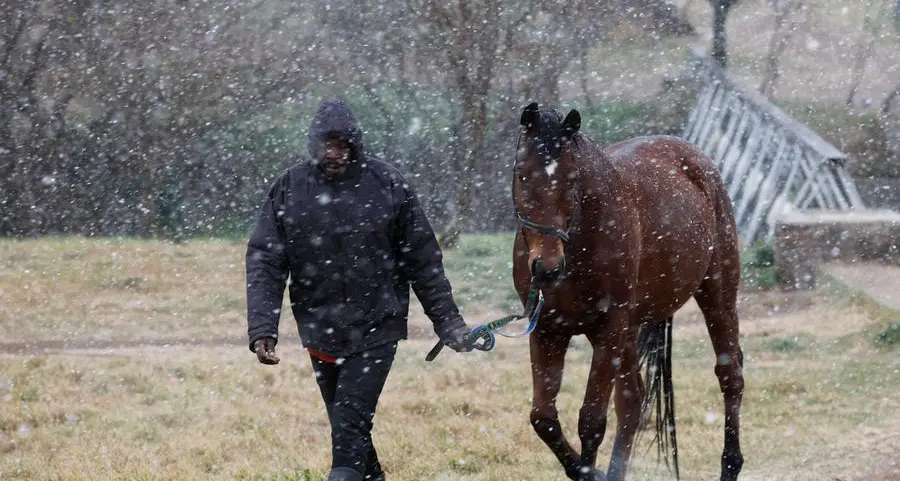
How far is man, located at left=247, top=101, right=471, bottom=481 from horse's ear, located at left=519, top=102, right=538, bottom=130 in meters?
0.54

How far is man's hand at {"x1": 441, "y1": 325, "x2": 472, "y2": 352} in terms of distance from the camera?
405 centimetres

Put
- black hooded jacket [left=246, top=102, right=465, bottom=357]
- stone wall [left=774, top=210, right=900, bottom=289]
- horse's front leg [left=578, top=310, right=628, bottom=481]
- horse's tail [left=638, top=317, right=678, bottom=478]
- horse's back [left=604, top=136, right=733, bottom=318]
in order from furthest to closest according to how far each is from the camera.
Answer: stone wall [left=774, top=210, right=900, bottom=289] → horse's tail [left=638, top=317, right=678, bottom=478] → horse's back [left=604, top=136, right=733, bottom=318] → horse's front leg [left=578, top=310, right=628, bottom=481] → black hooded jacket [left=246, top=102, right=465, bottom=357]

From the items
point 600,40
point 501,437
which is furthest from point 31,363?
point 600,40

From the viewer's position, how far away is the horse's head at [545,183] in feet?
12.5

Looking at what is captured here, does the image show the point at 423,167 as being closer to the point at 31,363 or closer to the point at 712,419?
the point at 31,363

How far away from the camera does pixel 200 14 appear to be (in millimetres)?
15180

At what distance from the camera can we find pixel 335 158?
3.93 m

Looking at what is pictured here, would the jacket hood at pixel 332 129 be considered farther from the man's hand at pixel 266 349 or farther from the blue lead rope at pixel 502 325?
the blue lead rope at pixel 502 325

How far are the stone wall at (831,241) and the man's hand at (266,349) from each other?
7810 mm

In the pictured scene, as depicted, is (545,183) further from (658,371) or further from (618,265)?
(658,371)

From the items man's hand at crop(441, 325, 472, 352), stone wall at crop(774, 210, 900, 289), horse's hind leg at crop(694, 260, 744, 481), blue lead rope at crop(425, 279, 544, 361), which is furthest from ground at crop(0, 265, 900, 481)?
man's hand at crop(441, 325, 472, 352)

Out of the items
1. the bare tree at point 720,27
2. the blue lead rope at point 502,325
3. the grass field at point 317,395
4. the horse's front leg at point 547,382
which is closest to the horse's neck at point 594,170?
the blue lead rope at point 502,325

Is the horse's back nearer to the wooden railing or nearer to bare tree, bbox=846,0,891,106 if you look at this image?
the wooden railing

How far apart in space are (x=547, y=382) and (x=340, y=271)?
3.62ft
